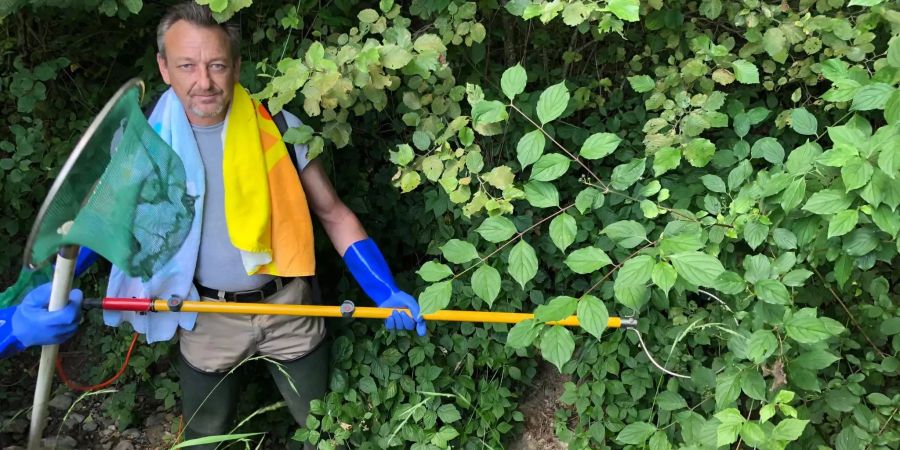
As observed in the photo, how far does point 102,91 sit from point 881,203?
3.11 m

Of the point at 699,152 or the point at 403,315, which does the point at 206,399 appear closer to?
Answer: the point at 403,315

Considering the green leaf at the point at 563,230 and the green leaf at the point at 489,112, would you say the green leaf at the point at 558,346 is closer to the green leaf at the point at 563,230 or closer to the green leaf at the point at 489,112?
the green leaf at the point at 563,230

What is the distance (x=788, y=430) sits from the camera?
5.50 ft

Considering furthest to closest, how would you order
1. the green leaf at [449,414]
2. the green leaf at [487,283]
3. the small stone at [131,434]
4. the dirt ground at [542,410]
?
the small stone at [131,434], the dirt ground at [542,410], the green leaf at [449,414], the green leaf at [487,283]

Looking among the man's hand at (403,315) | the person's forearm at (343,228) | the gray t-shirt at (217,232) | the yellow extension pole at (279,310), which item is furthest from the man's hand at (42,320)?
the man's hand at (403,315)

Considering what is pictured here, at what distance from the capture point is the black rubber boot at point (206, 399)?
263 centimetres

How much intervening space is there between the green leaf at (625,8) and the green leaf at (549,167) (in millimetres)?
391

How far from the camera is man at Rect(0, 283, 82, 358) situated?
80.4 inches

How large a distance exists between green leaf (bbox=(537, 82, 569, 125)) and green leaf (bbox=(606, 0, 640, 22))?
0.89 ft

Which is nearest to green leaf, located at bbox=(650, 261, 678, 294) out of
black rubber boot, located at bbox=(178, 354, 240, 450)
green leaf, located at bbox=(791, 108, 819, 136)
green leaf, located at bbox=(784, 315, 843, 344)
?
green leaf, located at bbox=(784, 315, 843, 344)

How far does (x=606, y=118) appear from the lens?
120 inches

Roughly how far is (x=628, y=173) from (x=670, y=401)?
94 cm

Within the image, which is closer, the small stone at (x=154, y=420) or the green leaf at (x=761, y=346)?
the green leaf at (x=761, y=346)

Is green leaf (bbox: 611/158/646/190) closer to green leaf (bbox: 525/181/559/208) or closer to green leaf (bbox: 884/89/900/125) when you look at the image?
green leaf (bbox: 525/181/559/208)
